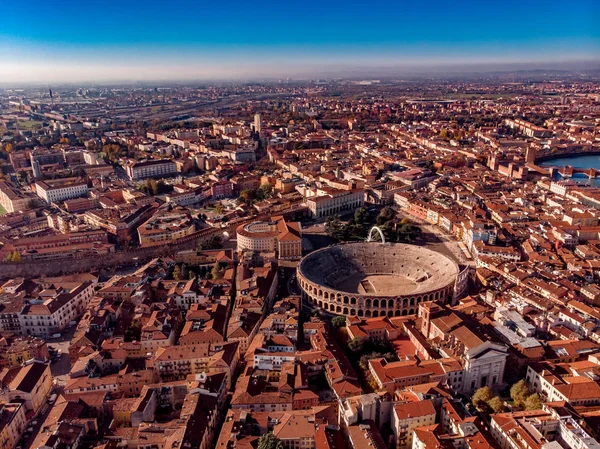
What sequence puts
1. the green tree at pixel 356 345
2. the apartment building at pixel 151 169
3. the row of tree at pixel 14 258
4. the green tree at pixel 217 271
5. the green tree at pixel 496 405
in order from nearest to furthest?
the green tree at pixel 496 405 → the green tree at pixel 356 345 → the green tree at pixel 217 271 → the row of tree at pixel 14 258 → the apartment building at pixel 151 169

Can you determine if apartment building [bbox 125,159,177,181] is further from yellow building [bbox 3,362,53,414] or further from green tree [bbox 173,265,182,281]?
yellow building [bbox 3,362,53,414]

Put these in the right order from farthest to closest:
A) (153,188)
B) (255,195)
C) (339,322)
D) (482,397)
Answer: (153,188)
(255,195)
(339,322)
(482,397)

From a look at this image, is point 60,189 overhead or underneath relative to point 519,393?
overhead

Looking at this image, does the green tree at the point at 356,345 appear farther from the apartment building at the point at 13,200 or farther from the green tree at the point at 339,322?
the apartment building at the point at 13,200

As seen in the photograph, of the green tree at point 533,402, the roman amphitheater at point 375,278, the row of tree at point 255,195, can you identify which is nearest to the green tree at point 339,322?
the roman amphitheater at point 375,278

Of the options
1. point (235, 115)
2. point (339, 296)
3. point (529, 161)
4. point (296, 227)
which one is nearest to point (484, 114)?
point (529, 161)

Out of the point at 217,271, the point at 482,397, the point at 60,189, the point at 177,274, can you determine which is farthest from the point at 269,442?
the point at 60,189

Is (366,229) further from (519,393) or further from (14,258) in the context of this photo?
(14,258)

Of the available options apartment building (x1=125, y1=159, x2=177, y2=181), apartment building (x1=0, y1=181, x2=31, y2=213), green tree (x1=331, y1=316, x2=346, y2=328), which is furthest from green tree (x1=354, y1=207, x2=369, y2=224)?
apartment building (x1=0, y1=181, x2=31, y2=213)

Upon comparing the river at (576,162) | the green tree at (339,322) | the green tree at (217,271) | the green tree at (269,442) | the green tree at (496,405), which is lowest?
the river at (576,162)
